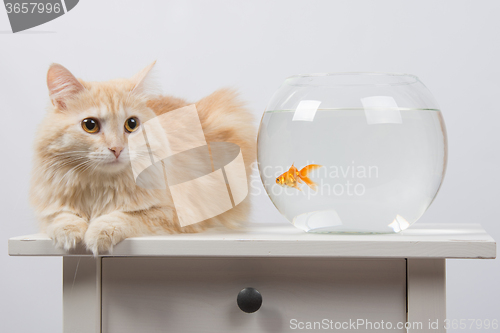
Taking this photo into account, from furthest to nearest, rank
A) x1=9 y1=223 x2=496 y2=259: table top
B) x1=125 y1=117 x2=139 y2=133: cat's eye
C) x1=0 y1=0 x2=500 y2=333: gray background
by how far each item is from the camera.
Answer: x1=0 y1=0 x2=500 y2=333: gray background < x1=125 y1=117 x2=139 y2=133: cat's eye < x1=9 y1=223 x2=496 y2=259: table top

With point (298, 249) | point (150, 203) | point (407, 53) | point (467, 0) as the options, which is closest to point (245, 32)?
point (407, 53)

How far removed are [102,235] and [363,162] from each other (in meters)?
0.44

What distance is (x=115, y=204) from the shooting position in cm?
86

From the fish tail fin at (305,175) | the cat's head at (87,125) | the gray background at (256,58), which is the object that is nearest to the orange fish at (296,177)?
the fish tail fin at (305,175)

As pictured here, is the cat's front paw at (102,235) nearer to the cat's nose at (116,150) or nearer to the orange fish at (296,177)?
the cat's nose at (116,150)

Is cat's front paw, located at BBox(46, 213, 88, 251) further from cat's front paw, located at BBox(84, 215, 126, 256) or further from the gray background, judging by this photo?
the gray background

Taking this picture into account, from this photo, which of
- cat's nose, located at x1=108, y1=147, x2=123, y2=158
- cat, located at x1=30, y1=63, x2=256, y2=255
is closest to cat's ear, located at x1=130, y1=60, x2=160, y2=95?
cat, located at x1=30, y1=63, x2=256, y2=255

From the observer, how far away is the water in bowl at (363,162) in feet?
2.65

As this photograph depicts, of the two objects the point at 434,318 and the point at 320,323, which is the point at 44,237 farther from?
the point at 434,318

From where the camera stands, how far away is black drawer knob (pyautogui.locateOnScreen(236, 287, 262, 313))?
81 centimetres

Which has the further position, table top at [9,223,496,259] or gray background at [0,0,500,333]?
gray background at [0,0,500,333]

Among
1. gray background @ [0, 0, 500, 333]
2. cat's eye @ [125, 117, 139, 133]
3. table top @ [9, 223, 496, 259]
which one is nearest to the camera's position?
table top @ [9, 223, 496, 259]

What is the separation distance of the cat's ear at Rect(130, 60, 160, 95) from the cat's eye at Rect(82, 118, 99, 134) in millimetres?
104

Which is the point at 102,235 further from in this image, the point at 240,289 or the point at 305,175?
the point at 305,175
